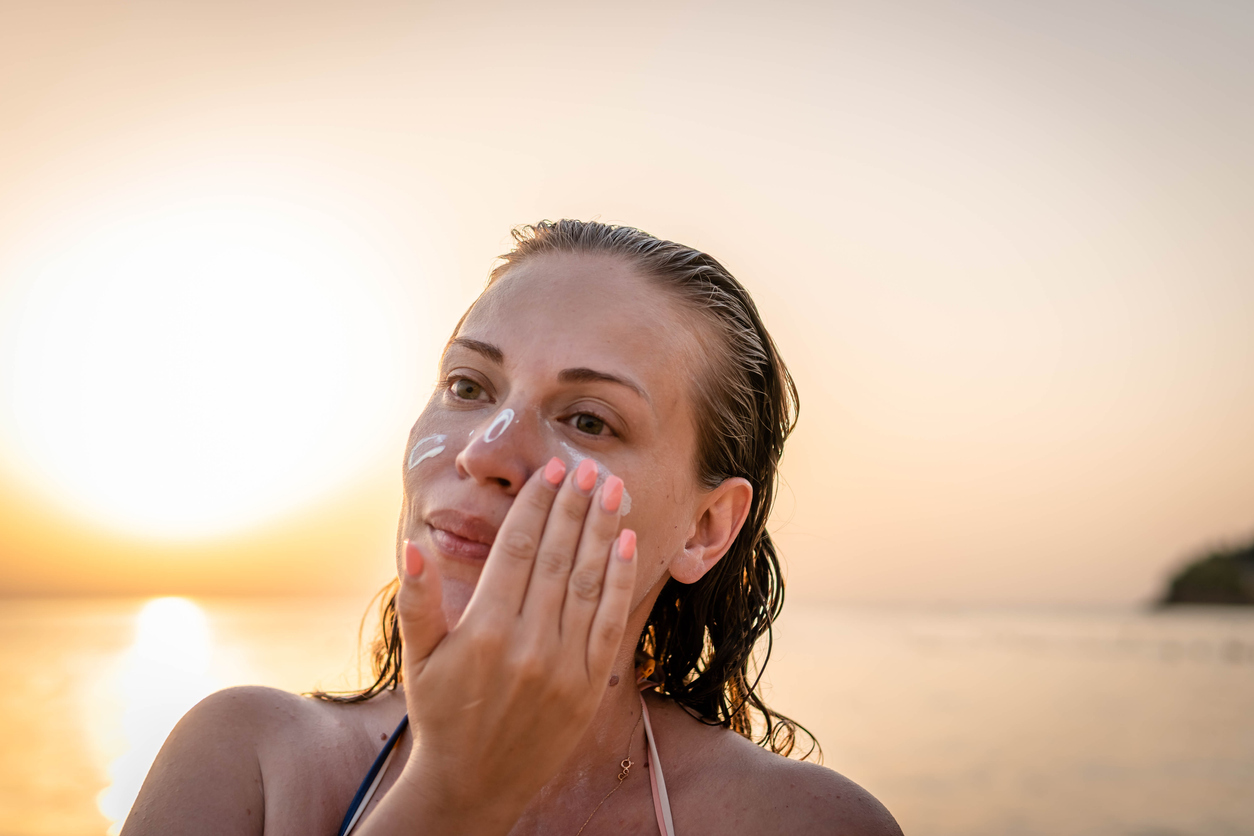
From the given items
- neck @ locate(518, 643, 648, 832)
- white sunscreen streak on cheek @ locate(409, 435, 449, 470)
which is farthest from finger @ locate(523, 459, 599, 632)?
neck @ locate(518, 643, 648, 832)

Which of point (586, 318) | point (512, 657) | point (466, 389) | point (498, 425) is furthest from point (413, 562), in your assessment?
point (586, 318)

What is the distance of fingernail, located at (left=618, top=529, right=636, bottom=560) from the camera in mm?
1692

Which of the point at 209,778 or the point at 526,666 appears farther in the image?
the point at 209,778

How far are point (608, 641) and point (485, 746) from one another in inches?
13.1

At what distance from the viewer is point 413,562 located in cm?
158

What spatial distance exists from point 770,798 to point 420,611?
4.63 feet

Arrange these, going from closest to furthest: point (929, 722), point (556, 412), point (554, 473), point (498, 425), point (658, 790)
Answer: point (554, 473)
point (498, 425)
point (556, 412)
point (658, 790)
point (929, 722)

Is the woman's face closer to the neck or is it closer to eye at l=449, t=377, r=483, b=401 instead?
eye at l=449, t=377, r=483, b=401

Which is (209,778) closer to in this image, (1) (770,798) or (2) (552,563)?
(2) (552,563)

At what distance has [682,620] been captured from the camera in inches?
128

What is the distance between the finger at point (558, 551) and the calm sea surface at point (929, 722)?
6.21 metres

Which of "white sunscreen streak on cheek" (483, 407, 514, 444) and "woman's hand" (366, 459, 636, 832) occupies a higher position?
"white sunscreen streak on cheek" (483, 407, 514, 444)

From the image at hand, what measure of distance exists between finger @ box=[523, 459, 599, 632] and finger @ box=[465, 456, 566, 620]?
2 cm

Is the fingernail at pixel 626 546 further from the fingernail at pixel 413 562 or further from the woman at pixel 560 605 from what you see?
the fingernail at pixel 413 562
